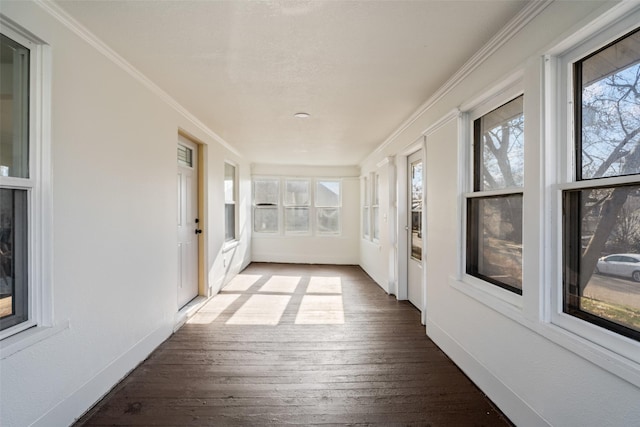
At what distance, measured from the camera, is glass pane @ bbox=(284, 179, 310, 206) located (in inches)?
299

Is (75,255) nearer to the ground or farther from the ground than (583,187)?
nearer to the ground

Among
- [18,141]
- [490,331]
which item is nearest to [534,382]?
[490,331]

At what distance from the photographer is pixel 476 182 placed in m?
2.49

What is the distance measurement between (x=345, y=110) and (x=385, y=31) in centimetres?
149

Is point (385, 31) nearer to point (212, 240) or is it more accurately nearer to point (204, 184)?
point (204, 184)

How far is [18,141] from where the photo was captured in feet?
5.37

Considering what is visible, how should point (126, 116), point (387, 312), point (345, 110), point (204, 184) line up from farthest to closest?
point (204, 184) < point (387, 312) < point (345, 110) < point (126, 116)

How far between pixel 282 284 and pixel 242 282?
74cm

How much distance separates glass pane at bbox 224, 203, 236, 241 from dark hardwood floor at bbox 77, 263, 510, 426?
6.54 feet

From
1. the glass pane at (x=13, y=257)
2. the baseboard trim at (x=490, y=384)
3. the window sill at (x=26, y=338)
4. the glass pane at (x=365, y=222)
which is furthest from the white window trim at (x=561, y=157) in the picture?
the glass pane at (x=365, y=222)

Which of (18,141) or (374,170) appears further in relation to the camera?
(374,170)

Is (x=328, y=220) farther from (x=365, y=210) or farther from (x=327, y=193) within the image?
(x=365, y=210)

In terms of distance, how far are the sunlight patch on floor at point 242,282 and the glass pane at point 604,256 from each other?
4386mm

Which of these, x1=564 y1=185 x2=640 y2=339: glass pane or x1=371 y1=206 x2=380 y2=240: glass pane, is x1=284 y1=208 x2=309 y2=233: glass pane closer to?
x1=371 y1=206 x2=380 y2=240: glass pane
